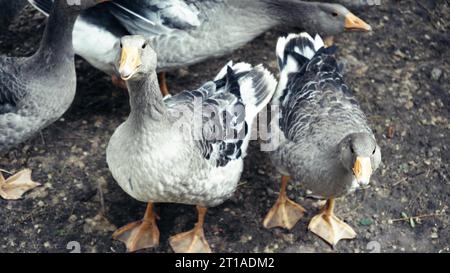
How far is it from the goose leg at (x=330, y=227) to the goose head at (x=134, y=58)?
1922 mm

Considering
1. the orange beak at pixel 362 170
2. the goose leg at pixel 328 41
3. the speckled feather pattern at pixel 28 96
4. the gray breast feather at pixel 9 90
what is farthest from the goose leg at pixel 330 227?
the gray breast feather at pixel 9 90

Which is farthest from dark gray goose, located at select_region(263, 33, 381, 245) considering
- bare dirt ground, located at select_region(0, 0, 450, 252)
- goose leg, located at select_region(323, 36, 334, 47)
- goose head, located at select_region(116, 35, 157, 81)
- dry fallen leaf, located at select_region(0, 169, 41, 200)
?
dry fallen leaf, located at select_region(0, 169, 41, 200)

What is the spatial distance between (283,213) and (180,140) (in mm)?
1226

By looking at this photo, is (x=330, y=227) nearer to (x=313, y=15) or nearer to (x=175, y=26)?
(x=313, y=15)

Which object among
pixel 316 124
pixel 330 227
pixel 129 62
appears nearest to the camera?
pixel 129 62

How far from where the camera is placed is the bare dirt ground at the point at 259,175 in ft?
15.0

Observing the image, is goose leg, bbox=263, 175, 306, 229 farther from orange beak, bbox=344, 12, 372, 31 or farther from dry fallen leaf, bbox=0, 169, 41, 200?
dry fallen leaf, bbox=0, 169, 41, 200

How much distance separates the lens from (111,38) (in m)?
4.95

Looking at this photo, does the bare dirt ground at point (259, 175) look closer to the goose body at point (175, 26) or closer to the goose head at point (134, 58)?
the goose body at point (175, 26)

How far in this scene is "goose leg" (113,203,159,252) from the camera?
4441 millimetres

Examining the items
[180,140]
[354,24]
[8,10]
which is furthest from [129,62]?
[354,24]

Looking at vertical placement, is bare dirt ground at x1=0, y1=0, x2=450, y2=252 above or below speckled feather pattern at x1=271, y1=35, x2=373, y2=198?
below

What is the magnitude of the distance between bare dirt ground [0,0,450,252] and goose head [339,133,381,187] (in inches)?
41.8

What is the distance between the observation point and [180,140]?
383cm
